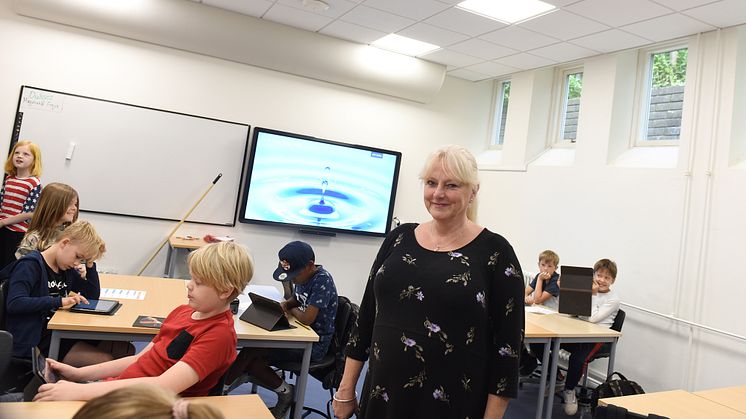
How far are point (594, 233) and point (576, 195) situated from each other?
1.41 feet

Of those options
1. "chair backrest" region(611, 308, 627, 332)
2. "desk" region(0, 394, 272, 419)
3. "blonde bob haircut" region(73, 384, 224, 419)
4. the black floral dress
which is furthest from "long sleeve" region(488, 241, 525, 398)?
"chair backrest" region(611, 308, 627, 332)

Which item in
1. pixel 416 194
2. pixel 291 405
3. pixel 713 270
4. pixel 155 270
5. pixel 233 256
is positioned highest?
pixel 416 194

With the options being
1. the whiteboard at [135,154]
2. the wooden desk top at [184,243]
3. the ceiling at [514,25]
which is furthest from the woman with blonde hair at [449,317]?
the whiteboard at [135,154]

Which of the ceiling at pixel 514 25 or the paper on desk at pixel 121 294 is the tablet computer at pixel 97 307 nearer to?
the paper on desk at pixel 121 294

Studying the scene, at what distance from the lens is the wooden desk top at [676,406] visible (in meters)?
2.18

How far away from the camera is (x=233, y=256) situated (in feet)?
6.26

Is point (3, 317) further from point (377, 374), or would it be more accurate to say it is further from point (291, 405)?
point (377, 374)

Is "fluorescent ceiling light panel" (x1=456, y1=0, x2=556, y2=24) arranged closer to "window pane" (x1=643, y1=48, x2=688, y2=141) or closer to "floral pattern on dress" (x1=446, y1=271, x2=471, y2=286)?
"window pane" (x1=643, y1=48, x2=688, y2=141)

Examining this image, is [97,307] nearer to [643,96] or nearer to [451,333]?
[451,333]

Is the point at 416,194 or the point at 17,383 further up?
the point at 416,194

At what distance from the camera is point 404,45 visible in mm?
5484

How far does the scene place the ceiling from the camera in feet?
12.7

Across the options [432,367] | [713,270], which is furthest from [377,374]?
[713,270]

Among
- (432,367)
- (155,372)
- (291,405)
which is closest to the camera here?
(432,367)
